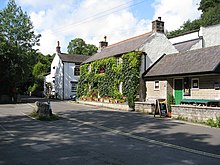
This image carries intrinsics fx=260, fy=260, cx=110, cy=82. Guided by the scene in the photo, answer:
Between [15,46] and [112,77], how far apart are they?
1854 centimetres

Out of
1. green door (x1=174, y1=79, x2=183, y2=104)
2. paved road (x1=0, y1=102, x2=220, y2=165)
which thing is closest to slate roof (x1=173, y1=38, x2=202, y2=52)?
green door (x1=174, y1=79, x2=183, y2=104)

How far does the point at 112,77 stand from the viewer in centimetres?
2844

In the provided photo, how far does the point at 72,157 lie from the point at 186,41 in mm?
31365

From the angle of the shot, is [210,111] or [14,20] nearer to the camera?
[210,111]

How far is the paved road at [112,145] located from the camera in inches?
302

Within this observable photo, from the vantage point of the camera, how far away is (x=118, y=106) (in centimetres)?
2555

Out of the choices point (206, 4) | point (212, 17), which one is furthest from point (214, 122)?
point (206, 4)

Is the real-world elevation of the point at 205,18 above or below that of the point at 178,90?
above

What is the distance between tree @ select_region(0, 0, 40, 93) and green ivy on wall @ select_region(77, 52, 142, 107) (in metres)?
9.47

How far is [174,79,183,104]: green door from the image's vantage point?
21.7 meters

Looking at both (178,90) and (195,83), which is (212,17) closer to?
(178,90)

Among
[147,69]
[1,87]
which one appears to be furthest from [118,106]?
[1,87]

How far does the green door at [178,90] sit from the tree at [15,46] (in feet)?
80.0

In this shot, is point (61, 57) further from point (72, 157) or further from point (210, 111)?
point (72, 157)
